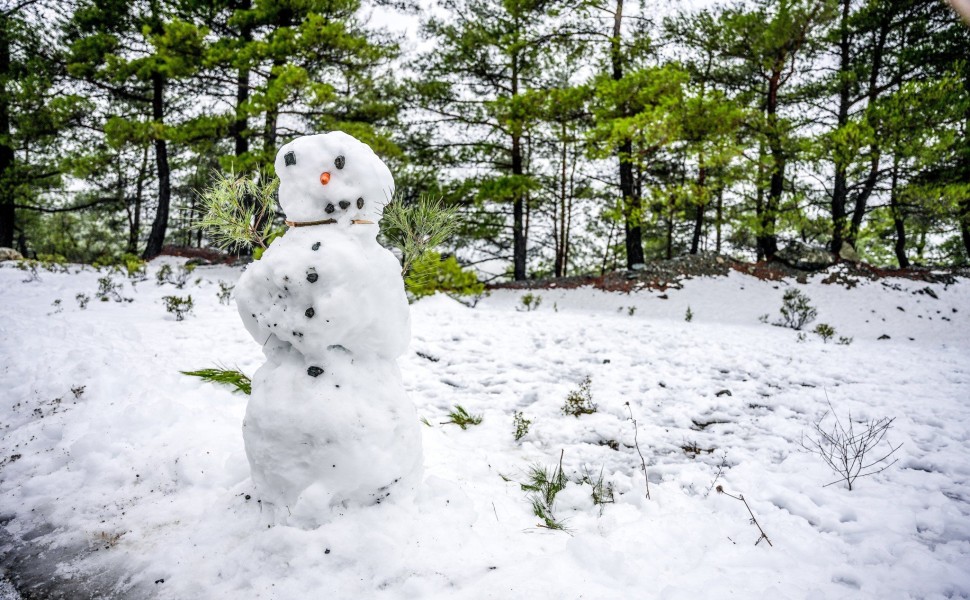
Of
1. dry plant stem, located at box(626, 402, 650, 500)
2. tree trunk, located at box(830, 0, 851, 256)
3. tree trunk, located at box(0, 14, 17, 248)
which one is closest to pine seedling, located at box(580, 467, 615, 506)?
dry plant stem, located at box(626, 402, 650, 500)

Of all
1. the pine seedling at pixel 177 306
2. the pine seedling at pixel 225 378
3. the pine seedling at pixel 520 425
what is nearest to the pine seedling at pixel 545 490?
the pine seedling at pixel 520 425

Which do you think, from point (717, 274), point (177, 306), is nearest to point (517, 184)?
point (717, 274)

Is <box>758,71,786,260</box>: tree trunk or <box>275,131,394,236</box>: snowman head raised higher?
<box>758,71,786,260</box>: tree trunk

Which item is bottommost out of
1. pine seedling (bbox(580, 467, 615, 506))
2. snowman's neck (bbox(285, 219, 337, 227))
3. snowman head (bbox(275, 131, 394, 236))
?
pine seedling (bbox(580, 467, 615, 506))

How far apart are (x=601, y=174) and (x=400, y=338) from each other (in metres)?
12.5

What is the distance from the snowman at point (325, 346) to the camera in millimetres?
1957

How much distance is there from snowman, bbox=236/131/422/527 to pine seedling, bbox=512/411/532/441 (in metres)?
1.22

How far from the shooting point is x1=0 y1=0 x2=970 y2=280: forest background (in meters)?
8.43

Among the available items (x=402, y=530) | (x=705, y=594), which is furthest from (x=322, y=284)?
(x=705, y=594)

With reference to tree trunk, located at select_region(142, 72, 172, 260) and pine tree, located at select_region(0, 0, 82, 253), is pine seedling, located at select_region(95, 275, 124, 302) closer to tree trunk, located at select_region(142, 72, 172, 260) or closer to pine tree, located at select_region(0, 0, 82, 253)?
pine tree, located at select_region(0, 0, 82, 253)

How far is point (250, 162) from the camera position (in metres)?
8.62

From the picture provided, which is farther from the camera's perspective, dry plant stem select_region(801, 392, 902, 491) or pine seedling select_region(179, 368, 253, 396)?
pine seedling select_region(179, 368, 253, 396)

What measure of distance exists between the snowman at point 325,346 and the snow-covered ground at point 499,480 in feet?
0.68

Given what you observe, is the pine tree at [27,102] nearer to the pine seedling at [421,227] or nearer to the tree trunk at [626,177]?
the pine seedling at [421,227]
